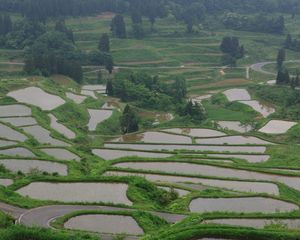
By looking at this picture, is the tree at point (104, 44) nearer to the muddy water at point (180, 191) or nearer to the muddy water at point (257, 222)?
the muddy water at point (180, 191)

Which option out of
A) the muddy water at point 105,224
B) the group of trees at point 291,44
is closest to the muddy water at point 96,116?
the muddy water at point 105,224

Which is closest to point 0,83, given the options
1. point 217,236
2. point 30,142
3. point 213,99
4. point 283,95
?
point 30,142

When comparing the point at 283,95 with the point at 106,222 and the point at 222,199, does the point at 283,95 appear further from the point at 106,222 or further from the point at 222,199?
the point at 106,222

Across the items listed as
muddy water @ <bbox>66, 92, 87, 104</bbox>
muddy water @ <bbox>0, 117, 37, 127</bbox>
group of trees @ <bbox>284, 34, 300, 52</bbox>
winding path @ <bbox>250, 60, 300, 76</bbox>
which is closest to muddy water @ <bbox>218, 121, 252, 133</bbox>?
muddy water @ <bbox>66, 92, 87, 104</bbox>

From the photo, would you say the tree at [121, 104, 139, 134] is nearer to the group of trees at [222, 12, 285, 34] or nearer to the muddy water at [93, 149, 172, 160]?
the muddy water at [93, 149, 172, 160]

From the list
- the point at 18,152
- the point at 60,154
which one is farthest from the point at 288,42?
the point at 18,152

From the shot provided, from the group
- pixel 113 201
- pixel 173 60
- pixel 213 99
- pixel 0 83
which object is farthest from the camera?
pixel 173 60

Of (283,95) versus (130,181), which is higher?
(130,181)
